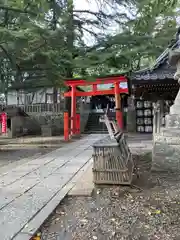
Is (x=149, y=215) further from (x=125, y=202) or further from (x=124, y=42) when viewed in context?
(x=124, y=42)

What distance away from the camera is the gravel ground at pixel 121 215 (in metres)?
2.81

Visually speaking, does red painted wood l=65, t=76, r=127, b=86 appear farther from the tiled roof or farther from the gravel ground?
the gravel ground

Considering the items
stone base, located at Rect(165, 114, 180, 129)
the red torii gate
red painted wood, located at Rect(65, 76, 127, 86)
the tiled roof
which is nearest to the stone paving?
stone base, located at Rect(165, 114, 180, 129)

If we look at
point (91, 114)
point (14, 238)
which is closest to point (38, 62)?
point (14, 238)

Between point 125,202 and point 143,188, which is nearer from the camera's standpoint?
point 125,202

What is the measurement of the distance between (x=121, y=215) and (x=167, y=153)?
237cm

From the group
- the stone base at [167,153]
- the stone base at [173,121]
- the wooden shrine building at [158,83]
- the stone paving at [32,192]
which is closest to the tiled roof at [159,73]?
the wooden shrine building at [158,83]

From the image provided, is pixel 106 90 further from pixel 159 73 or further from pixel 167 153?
pixel 167 153

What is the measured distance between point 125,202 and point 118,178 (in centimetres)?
67

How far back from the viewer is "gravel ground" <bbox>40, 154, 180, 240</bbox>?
281 cm

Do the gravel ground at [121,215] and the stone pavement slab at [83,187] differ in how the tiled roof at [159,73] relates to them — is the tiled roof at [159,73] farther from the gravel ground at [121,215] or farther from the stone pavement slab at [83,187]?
the gravel ground at [121,215]

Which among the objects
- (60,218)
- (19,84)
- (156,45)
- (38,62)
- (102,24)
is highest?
(102,24)

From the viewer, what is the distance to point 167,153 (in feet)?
17.4

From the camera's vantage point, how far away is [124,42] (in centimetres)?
1254
